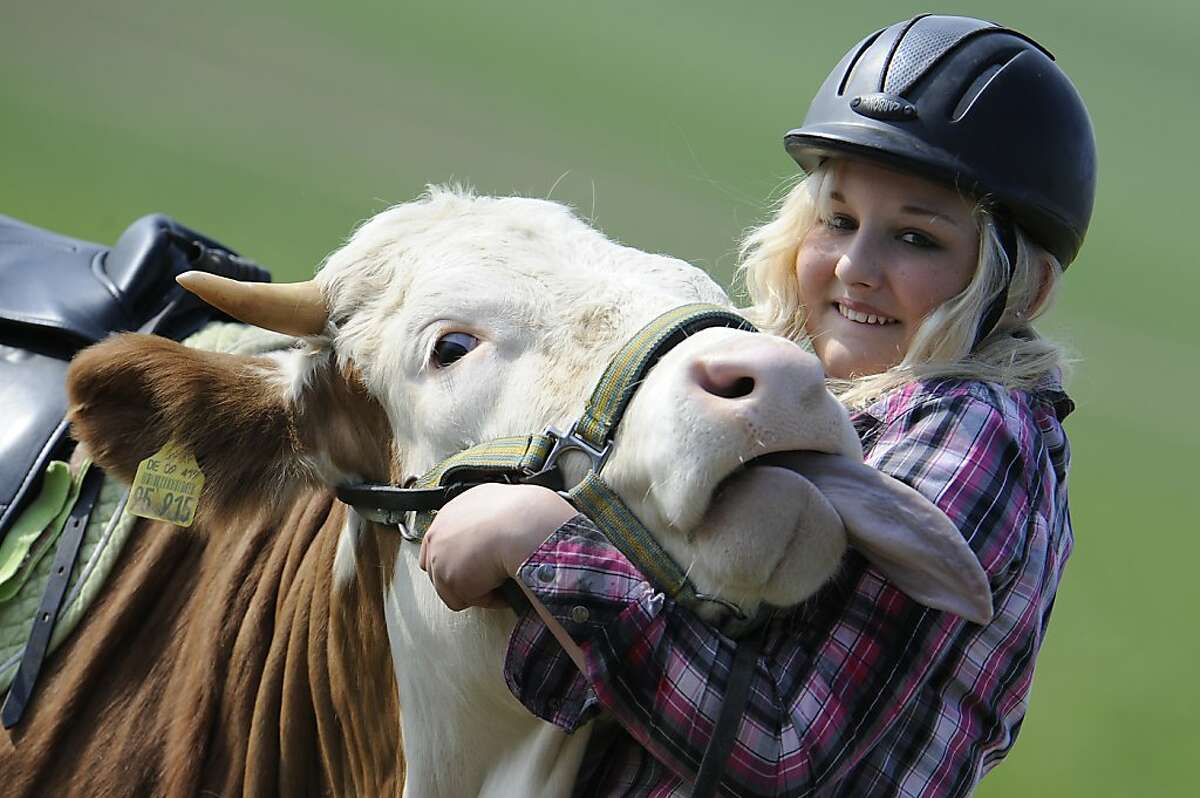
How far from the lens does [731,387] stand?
1.53m

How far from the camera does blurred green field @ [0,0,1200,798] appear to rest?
1344 cm

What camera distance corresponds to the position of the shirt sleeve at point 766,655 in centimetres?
159

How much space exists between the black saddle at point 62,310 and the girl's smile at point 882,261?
168cm

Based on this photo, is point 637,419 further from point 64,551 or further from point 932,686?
point 64,551

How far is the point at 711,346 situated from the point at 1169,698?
33.0ft

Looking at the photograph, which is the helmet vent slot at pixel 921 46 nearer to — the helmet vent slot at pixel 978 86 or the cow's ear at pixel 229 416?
the helmet vent slot at pixel 978 86

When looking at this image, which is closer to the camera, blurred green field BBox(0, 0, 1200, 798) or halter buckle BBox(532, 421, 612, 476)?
halter buckle BBox(532, 421, 612, 476)

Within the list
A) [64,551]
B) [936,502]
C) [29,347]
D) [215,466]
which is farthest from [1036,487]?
[29,347]

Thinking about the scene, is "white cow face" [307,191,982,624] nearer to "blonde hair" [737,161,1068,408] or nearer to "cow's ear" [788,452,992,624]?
"cow's ear" [788,452,992,624]

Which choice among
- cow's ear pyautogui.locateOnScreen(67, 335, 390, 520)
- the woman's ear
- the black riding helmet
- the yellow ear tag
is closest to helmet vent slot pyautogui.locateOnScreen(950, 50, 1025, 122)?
the black riding helmet

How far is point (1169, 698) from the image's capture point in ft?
33.2

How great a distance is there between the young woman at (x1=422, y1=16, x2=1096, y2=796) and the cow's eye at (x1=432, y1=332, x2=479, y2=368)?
0.93 ft

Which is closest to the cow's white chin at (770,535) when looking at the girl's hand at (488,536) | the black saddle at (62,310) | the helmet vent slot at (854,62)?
the girl's hand at (488,536)

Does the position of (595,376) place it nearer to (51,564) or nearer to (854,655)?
(854,655)
